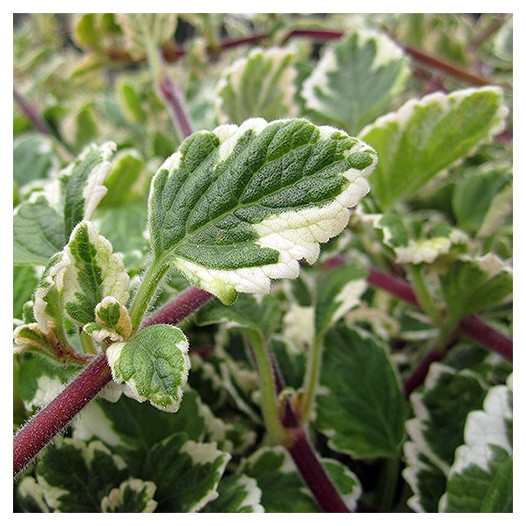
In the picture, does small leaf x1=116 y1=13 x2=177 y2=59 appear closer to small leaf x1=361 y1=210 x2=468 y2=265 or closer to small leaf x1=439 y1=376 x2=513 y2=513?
small leaf x1=361 y1=210 x2=468 y2=265

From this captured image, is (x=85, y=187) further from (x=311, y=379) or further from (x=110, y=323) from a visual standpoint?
(x=311, y=379)

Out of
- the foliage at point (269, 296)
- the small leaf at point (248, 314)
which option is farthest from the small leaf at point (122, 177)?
the small leaf at point (248, 314)

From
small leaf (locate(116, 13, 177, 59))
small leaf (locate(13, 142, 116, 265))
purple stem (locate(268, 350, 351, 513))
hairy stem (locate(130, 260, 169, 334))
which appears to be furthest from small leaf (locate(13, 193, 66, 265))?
small leaf (locate(116, 13, 177, 59))

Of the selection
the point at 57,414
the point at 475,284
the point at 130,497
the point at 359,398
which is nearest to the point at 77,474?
the point at 130,497

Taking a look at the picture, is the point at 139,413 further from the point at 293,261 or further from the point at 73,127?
the point at 73,127

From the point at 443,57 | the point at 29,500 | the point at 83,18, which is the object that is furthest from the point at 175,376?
the point at 443,57

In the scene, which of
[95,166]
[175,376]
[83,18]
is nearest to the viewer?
[175,376]

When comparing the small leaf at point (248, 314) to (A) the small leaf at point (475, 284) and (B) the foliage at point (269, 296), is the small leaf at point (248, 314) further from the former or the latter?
(A) the small leaf at point (475, 284)
